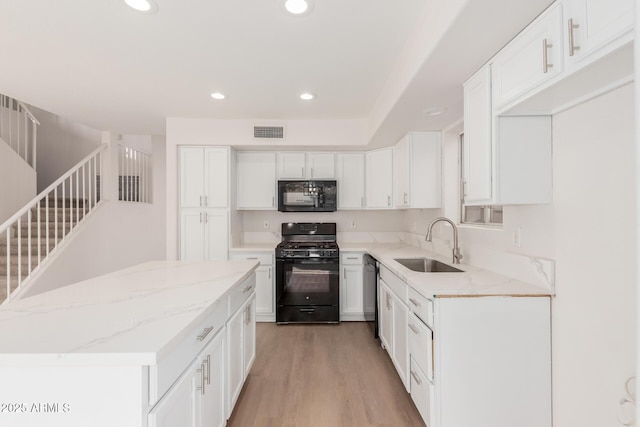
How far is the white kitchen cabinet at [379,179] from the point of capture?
12.3ft

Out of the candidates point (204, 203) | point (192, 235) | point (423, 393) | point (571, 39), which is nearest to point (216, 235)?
point (192, 235)

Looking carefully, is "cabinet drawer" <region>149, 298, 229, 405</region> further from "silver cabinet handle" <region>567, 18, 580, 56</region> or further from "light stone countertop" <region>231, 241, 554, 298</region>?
"silver cabinet handle" <region>567, 18, 580, 56</region>

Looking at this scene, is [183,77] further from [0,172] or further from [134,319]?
[0,172]

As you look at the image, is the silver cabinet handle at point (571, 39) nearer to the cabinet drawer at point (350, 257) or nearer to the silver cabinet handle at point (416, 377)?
the silver cabinet handle at point (416, 377)

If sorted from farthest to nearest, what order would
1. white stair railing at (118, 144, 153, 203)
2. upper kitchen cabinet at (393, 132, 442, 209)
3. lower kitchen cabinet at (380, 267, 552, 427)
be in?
white stair railing at (118, 144, 153, 203), upper kitchen cabinet at (393, 132, 442, 209), lower kitchen cabinet at (380, 267, 552, 427)

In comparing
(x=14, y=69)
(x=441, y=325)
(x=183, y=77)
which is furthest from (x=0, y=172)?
(x=441, y=325)

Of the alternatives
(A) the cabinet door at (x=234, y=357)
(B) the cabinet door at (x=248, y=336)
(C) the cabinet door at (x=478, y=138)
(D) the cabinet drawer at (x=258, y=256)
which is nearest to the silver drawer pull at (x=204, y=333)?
(A) the cabinet door at (x=234, y=357)

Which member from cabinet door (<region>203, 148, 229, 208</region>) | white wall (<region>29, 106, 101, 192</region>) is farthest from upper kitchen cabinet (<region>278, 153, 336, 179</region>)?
white wall (<region>29, 106, 101, 192</region>)

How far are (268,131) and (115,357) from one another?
3.00m

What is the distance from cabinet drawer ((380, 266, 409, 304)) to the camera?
7.00 feet

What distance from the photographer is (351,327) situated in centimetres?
352

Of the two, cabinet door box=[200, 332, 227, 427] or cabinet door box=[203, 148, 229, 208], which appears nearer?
cabinet door box=[200, 332, 227, 427]

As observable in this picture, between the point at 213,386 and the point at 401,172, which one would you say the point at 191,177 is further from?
the point at 213,386

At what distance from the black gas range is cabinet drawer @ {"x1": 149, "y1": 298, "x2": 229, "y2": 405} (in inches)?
77.3
